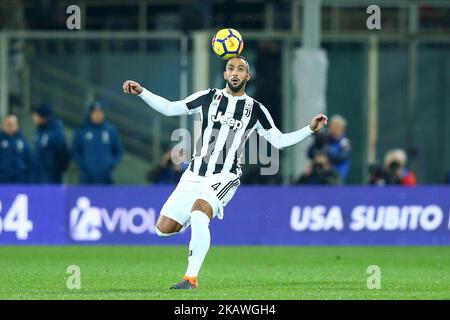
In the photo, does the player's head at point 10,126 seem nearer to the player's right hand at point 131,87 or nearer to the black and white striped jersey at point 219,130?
the black and white striped jersey at point 219,130

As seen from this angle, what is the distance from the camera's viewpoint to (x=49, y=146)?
2198cm

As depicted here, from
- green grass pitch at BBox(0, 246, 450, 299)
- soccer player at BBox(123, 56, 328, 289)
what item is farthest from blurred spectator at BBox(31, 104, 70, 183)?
soccer player at BBox(123, 56, 328, 289)

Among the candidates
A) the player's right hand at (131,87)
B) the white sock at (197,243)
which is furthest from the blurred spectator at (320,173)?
the player's right hand at (131,87)

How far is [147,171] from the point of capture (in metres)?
24.0

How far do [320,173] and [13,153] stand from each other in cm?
484

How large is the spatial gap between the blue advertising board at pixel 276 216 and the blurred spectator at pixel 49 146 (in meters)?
1.49

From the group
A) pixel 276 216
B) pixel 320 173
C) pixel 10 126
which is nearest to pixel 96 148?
pixel 10 126

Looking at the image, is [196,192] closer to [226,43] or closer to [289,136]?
[289,136]

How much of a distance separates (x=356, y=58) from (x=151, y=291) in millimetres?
12188

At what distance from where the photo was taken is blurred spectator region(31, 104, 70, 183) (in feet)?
72.1

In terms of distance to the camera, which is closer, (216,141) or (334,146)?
(216,141)

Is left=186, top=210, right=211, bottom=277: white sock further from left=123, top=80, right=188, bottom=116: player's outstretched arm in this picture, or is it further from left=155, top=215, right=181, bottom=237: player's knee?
left=123, top=80, right=188, bottom=116: player's outstretched arm

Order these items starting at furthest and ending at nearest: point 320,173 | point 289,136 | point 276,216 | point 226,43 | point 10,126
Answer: point 320,173 → point 10,126 → point 276,216 → point 289,136 → point 226,43

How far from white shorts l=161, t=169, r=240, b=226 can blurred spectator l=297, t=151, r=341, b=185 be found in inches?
316
